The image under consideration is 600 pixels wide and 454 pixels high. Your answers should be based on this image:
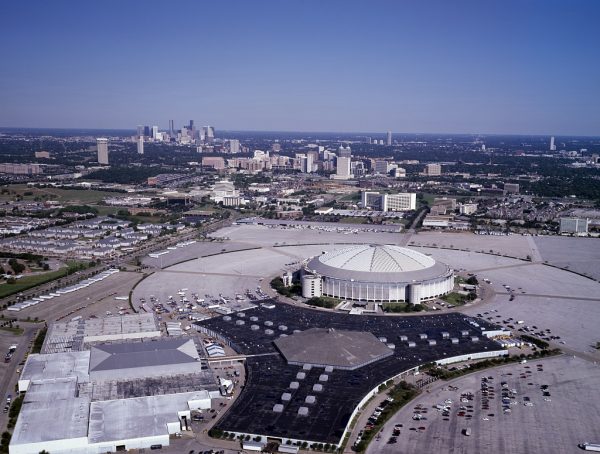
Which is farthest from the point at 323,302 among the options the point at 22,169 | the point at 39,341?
the point at 22,169

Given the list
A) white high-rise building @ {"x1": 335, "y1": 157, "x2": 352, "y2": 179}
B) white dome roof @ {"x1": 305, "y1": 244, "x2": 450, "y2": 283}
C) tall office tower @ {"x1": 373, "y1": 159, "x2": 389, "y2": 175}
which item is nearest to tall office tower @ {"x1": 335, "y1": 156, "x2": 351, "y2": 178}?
white high-rise building @ {"x1": 335, "y1": 157, "x2": 352, "y2": 179}

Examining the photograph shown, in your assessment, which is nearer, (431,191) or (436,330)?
(436,330)

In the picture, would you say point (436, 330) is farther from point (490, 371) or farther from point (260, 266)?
point (260, 266)

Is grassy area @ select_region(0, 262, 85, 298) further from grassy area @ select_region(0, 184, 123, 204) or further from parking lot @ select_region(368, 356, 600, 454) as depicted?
grassy area @ select_region(0, 184, 123, 204)

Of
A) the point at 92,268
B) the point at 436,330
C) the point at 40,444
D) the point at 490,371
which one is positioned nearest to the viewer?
the point at 40,444

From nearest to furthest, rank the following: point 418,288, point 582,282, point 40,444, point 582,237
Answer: point 40,444
point 418,288
point 582,282
point 582,237

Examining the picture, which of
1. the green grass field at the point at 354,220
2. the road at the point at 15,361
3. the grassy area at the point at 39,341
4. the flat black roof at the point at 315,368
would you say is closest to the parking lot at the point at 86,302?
the road at the point at 15,361

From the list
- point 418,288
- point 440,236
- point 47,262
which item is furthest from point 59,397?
point 440,236

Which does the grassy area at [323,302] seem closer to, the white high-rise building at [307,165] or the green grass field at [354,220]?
the green grass field at [354,220]
